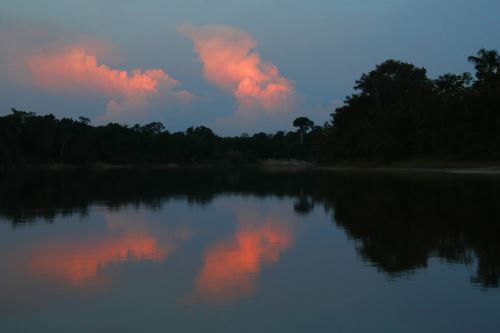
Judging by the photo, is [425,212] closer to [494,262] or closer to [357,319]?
[494,262]

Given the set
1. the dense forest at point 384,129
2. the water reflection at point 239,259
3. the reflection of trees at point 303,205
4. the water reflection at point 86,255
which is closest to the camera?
the water reflection at point 239,259

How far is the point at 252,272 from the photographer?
12.1 meters

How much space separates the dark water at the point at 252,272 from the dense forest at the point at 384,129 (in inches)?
2536

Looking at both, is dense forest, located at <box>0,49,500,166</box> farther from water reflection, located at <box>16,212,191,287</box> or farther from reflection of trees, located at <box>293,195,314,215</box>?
water reflection, located at <box>16,212,191,287</box>

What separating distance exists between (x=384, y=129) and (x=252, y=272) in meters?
89.8

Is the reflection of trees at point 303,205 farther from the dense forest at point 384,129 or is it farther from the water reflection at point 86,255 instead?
the dense forest at point 384,129

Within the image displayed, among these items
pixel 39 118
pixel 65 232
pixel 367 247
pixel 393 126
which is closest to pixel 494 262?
pixel 367 247

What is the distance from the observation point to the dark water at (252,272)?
8.78 metres

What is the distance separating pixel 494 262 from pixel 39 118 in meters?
142

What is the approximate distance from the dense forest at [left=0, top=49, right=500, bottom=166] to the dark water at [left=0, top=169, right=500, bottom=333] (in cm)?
6441

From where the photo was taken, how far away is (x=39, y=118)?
14025 cm

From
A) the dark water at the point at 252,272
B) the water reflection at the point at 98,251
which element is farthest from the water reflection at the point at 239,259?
the water reflection at the point at 98,251

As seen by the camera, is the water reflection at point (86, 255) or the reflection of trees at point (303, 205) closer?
the water reflection at point (86, 255)

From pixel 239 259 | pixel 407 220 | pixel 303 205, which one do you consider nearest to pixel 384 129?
pixel 303 205
